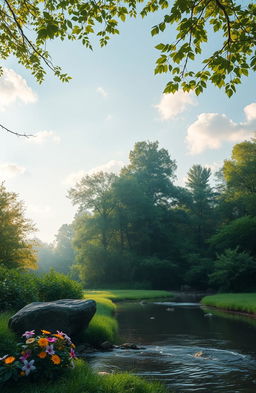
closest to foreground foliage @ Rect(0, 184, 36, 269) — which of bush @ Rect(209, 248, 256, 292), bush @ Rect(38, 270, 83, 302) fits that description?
bush @ Rect(38, 270, 83, 302)

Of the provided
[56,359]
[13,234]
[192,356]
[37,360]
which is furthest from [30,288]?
[13,234]

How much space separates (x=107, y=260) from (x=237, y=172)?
25.4 m

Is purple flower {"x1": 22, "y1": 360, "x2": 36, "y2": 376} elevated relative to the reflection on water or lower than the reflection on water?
elevated

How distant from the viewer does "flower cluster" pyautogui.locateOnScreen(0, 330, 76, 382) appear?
22.0 feet

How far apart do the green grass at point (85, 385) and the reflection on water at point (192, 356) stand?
1527mm

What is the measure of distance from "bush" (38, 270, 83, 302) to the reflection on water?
3191 millimetres

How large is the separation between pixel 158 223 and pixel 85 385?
195 feet

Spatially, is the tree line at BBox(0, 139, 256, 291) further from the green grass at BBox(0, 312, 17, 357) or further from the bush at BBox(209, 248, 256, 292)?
the green grass at BBox(0, 312, 17, 357)

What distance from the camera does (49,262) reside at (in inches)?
4158

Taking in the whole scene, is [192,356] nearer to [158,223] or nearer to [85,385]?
[85,385]

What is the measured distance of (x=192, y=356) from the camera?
12000 millimetres

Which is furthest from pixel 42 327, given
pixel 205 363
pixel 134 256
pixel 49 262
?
pixel 49 262

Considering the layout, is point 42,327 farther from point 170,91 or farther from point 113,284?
point 113,284

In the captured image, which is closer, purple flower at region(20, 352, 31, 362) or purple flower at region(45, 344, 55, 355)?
purple flower at region(20, 352, 31, 362)
